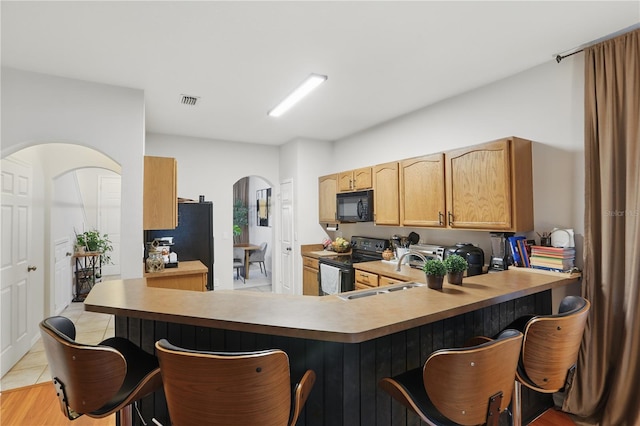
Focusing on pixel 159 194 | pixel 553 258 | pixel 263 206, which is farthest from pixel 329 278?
pixel 263 206

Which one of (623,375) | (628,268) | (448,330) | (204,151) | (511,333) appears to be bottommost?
(623,375)

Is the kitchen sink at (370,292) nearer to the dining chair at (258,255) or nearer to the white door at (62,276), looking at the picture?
the white door at (62,276)

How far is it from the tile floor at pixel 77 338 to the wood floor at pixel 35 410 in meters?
0.16

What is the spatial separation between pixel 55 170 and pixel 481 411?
5220 millimetres

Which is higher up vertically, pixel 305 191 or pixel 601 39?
pixel 601 39

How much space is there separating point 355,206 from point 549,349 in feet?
9.78

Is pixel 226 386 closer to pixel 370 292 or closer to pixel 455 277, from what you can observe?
pixel 370 292

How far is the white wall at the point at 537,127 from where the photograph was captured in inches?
98.6

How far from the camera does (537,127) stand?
2730 mm

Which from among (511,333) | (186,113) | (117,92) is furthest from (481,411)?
(186,113)

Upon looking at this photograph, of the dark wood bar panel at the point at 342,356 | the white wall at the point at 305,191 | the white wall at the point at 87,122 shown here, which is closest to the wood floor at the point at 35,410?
the dark wood bar panel at the point at 342,356

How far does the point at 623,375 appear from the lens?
2.10 meters

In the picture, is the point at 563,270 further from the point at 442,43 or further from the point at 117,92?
the point at 117,92

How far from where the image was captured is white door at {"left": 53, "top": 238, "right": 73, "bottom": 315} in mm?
4590
